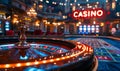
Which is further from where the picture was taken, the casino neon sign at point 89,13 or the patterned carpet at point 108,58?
the casino neon sign at point 89,13

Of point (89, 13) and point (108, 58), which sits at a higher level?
point (89, 13)

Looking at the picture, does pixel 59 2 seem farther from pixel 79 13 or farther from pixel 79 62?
pixel 79 62

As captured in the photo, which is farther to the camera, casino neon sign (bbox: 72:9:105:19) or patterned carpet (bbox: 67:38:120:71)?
casino neon sign (bbox: 72:9:105:19)

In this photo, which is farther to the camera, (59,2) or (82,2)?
(59,2)

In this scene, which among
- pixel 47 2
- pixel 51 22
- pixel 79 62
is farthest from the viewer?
pixel 47 2

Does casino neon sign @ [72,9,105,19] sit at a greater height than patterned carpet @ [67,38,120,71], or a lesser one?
greater

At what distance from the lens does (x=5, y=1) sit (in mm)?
12820

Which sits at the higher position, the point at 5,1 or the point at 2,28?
the point at 5,1

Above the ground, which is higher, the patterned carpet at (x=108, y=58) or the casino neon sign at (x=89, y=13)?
the casino neon sign at (x=89, y=13)

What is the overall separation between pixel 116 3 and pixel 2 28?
2251 cm

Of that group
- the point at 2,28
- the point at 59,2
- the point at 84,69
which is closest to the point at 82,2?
the point at 59,2

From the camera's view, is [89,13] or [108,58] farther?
[89,13]

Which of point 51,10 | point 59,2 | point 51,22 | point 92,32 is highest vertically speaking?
point 59,2

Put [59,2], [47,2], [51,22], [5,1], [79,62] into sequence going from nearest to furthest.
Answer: [79,62] → [5,1] → [51,22] → [47,2] → [59,2]
